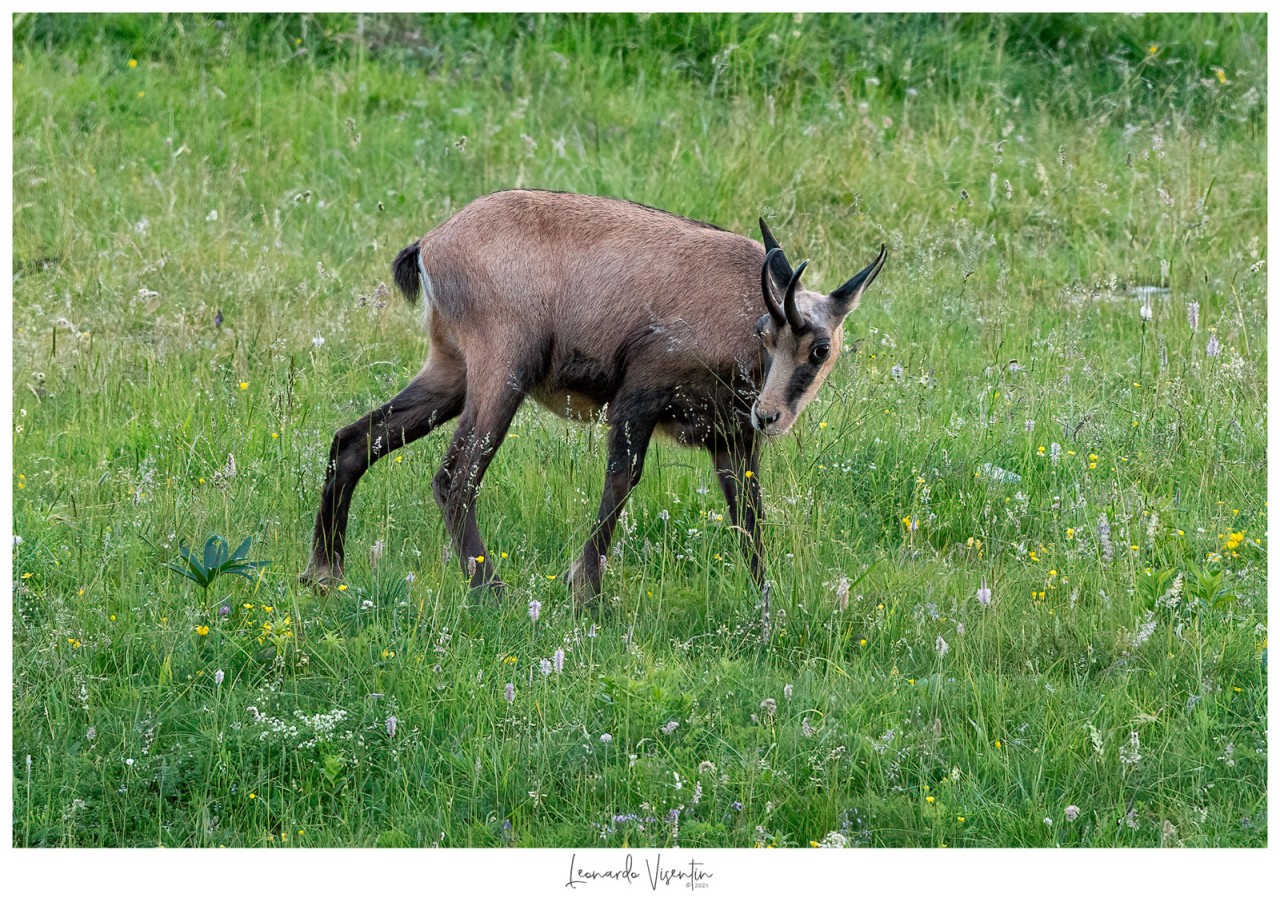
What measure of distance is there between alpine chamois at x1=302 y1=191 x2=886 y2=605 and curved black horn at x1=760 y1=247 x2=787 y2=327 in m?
0.15

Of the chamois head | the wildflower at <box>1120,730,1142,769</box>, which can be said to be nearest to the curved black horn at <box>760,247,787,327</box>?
the chamois head

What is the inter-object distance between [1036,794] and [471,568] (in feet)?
7.17

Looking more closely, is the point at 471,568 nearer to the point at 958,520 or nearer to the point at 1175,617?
the point at 958,520

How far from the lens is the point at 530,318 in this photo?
609 cm

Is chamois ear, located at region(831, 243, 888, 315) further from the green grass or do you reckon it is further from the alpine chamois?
the green grass

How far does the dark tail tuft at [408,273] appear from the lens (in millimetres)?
6496

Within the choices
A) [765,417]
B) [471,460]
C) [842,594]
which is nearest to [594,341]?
[471,460]

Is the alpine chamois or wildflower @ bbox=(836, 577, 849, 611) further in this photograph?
the alpine chamois

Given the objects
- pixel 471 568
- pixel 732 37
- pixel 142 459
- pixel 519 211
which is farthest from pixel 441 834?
pixel 732 37

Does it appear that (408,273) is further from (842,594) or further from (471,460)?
(842,594)

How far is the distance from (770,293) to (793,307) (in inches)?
4.2

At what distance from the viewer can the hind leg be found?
20.2 feet

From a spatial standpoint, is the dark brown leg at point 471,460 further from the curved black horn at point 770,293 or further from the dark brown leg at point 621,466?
the curved black horn at point 770,293

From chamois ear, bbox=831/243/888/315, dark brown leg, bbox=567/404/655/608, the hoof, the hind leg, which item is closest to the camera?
the hoof
